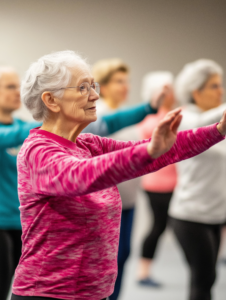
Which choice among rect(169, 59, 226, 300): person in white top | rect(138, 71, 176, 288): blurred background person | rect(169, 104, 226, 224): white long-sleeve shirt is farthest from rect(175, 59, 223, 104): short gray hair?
rect(138, 71, 176, 288): blurred background person

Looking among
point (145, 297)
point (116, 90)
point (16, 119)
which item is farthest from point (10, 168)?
point (145, 297)

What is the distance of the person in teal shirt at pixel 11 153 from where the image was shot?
2049 millimetres

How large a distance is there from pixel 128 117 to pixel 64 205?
90cm

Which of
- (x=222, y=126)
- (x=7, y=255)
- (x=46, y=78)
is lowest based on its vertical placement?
(x=7, y=255)

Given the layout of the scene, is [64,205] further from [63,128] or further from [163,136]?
[163,136]

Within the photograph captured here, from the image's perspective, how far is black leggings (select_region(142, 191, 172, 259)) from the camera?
140 inches

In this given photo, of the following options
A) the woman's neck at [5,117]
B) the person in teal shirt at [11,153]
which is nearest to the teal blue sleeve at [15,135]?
the person in teal shirt at [11,153]

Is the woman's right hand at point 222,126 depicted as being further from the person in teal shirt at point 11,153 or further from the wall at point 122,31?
the wall at point 122,31

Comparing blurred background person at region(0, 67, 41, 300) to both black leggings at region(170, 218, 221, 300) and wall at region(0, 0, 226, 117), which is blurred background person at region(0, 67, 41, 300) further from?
wall at region(0, 0, 226, 117)

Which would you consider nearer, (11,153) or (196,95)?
(11,153)

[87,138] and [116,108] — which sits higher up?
[116,108]

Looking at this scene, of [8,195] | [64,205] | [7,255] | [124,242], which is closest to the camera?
[64,205]

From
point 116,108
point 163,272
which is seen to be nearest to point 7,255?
point 116,108

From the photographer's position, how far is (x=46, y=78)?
4.20ft
